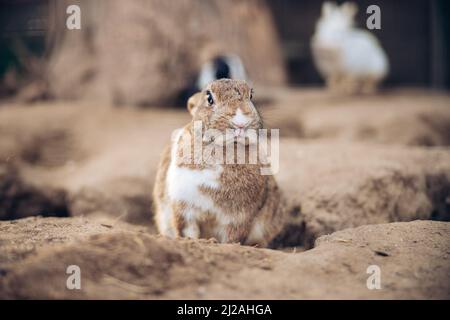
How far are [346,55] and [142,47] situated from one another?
144 inches

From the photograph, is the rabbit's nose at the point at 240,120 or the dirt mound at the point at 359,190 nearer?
the rabbit's nose at the point at 240,120

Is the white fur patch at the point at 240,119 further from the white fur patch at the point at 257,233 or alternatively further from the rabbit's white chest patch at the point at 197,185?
the white fur patch at the point at 257,233

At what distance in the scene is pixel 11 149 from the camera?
214 inches

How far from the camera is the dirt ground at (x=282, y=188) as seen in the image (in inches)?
78.5

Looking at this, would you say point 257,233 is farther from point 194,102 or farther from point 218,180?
point 194,102

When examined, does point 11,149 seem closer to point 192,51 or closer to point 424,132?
point 192,51

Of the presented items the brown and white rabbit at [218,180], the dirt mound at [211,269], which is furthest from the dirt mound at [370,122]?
the dirt mound at [211,269]

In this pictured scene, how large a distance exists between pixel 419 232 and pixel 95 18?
6.03 m

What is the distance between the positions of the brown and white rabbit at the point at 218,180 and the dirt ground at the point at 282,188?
0.25 meters

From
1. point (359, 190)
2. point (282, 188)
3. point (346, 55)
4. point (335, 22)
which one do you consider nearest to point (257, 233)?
point (282, 188)

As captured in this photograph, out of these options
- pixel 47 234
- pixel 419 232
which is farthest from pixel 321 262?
pixel 47 234

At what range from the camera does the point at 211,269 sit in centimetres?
209

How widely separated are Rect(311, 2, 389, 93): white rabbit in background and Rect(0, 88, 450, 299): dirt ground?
475mm

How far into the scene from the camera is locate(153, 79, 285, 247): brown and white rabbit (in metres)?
2.50
